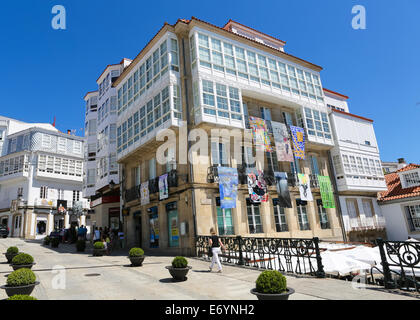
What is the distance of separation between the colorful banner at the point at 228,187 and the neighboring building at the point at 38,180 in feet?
95.3

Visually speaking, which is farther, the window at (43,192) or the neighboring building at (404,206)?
the window at (43,192)

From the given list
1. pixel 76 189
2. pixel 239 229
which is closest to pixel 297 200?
pixel 239 229

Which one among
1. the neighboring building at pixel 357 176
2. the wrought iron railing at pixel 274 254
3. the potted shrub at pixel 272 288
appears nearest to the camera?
the potted shrub at pixel 272 288

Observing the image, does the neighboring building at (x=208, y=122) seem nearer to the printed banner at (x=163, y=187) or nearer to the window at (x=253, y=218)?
the window at (x=253, y=218)

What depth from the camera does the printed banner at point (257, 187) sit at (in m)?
19.5

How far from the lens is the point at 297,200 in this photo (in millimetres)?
22641

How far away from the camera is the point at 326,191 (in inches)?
960

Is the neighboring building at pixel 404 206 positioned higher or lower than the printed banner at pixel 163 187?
lower

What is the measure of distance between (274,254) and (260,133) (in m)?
11.2

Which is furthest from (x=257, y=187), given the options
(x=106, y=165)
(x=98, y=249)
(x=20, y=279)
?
(x=20, y=279)

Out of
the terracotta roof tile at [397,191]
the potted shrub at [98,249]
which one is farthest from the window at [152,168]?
the terracotta roof tile at [397,191]

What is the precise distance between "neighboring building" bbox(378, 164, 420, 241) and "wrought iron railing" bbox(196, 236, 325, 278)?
1689 cm

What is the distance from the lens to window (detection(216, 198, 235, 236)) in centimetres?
1825
